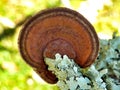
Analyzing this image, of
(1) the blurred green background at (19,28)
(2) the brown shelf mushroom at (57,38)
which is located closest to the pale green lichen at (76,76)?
(2) the brown shelf mushroom at (57,38)

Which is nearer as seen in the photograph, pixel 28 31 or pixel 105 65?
pixel 28 31

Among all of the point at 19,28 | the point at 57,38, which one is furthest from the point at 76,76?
the point at 19,28

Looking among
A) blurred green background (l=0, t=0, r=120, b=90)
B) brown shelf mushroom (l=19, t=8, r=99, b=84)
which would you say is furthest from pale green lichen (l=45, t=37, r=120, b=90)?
blurred green background (l=0, t=0, r=120, b=90)

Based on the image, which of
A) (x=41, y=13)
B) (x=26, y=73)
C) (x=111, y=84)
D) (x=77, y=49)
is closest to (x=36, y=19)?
(x=41, y=13)

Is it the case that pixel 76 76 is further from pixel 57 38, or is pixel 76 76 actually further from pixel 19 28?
pixel 19 28

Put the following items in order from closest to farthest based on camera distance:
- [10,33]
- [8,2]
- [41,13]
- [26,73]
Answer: [41,13] < [26,73] < [10,33] < [8,2]

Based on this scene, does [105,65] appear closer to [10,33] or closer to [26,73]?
[26,73]

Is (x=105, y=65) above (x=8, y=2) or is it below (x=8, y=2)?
below
